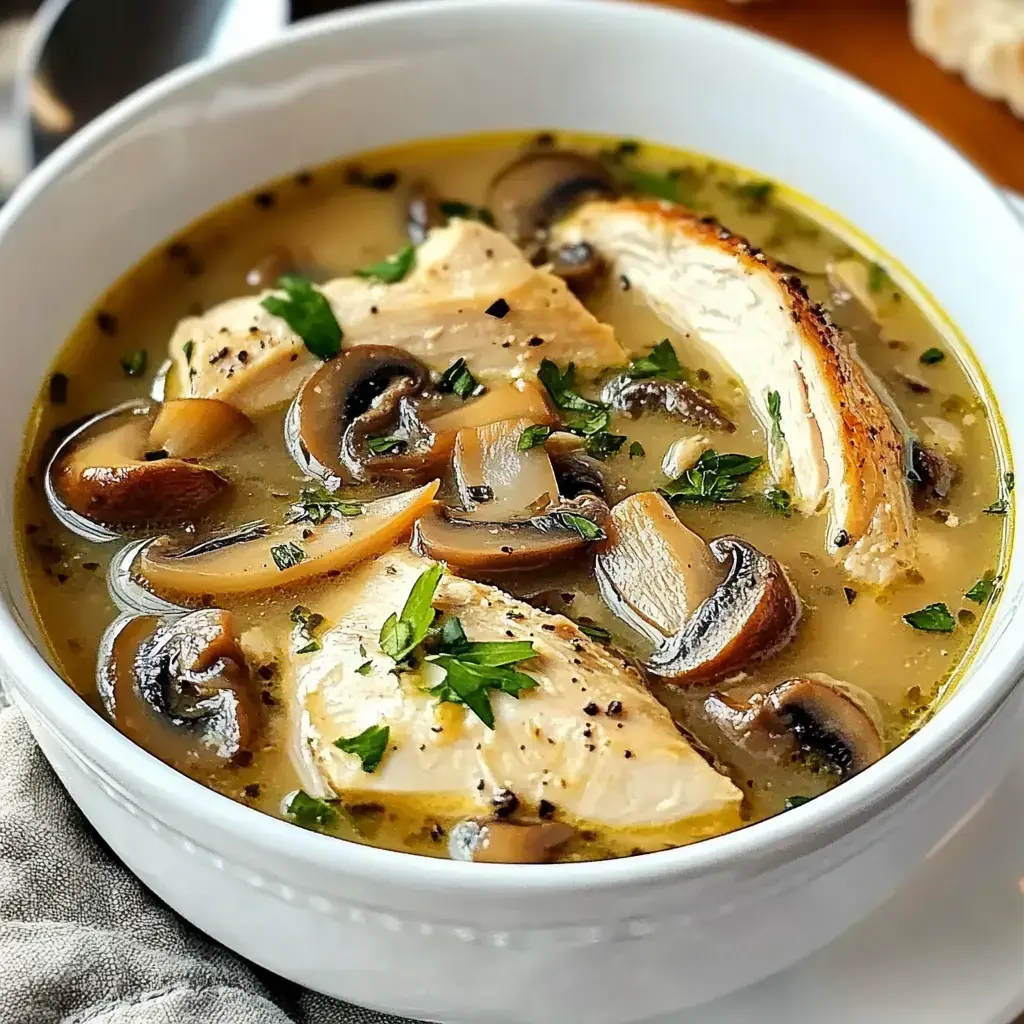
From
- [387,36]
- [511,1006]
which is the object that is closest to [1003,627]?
Answer: [511,1006]

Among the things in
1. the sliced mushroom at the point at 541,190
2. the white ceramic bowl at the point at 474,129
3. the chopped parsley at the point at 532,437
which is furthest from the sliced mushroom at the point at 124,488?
the sliced mushroom at the point at 541,190

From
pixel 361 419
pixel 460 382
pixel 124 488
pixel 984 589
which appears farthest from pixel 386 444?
pixel 984 589

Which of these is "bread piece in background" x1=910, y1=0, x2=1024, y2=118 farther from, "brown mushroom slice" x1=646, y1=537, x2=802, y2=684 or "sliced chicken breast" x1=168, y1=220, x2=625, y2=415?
"brown mushroom slice" x1=646, y1=537, x2=802, y2=684

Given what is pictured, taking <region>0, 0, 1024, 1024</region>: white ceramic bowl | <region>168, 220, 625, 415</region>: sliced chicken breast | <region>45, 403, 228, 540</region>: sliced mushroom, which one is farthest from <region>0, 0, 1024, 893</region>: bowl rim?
<region>168, 220, 625, 415</region>: sliced chicken breast

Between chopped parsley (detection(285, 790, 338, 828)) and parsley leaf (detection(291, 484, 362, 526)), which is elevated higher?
parsley leaf (detection(291, 484, 362, 526))

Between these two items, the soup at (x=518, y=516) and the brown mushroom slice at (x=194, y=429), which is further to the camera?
the brown mushroom slice at (x=194, y=429)

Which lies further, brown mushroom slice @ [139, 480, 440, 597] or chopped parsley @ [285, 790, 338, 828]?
brown mushroom slice @ [139, 480, 440, 597]

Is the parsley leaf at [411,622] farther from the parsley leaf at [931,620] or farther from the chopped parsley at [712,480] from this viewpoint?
the parsley leaf at [931,620]
